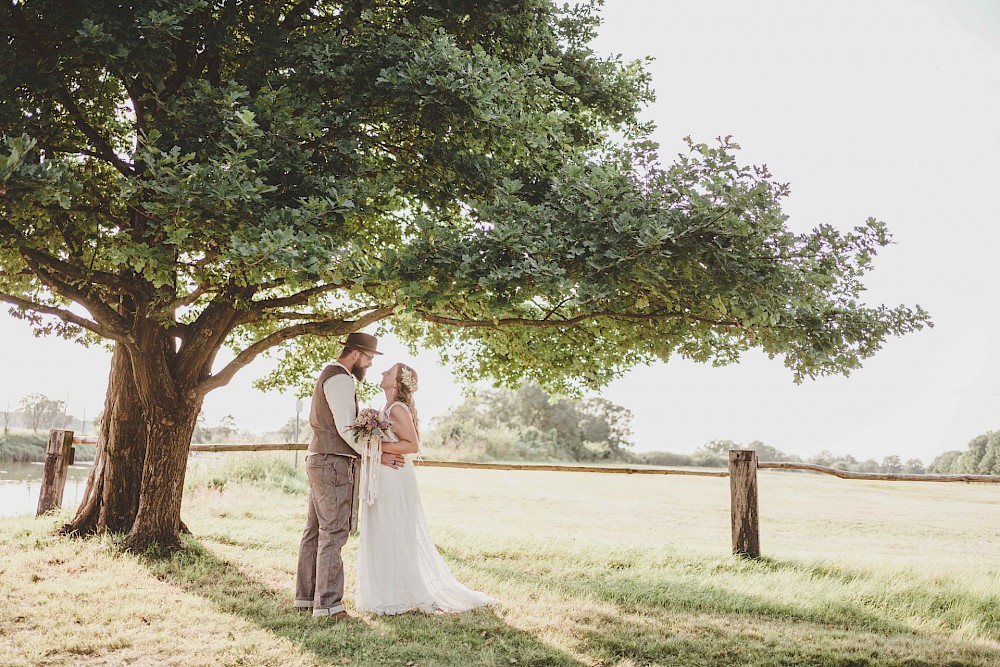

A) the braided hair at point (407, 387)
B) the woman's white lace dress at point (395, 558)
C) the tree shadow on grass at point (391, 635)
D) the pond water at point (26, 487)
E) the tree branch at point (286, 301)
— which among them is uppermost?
the tree branch at point (286, 301)

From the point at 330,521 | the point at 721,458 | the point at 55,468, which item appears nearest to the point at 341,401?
the point at 330,521

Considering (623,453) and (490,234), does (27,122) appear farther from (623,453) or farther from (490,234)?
(623,453)

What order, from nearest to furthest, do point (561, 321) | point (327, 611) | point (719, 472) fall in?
point (327, 611) → point (561, 321) → point (719, 472)

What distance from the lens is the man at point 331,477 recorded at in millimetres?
6297

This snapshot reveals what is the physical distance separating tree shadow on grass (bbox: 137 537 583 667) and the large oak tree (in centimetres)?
253

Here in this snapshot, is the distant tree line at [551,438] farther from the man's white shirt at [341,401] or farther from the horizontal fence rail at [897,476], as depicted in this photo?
the man's white shirt at [341,401]

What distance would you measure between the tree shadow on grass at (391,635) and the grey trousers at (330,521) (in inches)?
8.1

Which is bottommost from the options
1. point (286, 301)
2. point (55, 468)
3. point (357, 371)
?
point (55, 468)

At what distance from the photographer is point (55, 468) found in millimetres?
12062

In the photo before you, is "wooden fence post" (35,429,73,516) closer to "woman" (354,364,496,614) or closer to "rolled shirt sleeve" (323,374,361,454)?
"woman" (354,364,496,614)

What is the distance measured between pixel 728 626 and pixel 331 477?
4058 mm

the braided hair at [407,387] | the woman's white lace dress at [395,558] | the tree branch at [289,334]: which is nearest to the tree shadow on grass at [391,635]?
the woman's white lace dress at [395,558]

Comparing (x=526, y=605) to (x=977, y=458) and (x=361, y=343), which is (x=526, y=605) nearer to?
(x=361, y=343)

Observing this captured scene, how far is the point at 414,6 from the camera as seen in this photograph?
26.9ft
